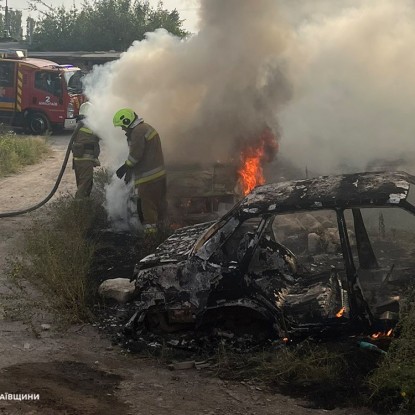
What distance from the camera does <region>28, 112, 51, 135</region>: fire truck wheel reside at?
57.9ft

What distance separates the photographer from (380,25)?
1095 centimetres

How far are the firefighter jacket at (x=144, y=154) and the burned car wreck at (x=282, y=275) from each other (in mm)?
2982

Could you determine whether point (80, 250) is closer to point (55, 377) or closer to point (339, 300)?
point (55, 377)

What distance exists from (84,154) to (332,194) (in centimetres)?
554

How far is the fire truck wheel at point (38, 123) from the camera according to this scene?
17656 mm

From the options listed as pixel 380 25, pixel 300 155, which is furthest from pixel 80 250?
pixel 380 25

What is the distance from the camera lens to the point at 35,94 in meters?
17.4

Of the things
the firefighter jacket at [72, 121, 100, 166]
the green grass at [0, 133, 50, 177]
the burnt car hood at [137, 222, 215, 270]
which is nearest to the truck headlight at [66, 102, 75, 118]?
the green grass at [0, 133, 50, 177]

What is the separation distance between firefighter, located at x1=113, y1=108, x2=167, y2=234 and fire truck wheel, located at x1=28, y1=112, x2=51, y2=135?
33.8 feet

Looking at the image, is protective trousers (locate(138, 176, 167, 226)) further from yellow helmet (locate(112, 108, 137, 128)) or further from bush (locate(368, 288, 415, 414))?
bush (locate(368, 288, 415, 414))

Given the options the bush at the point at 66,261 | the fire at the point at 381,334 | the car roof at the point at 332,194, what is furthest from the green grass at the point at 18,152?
the fire at the point at 381,334

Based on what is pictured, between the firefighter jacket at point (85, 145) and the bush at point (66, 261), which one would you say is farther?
the firefighter jacket at point (85, 145)

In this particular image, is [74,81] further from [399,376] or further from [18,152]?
[399,376]

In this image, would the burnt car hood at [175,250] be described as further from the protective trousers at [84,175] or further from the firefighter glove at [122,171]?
the protective trousers at [84,175]
